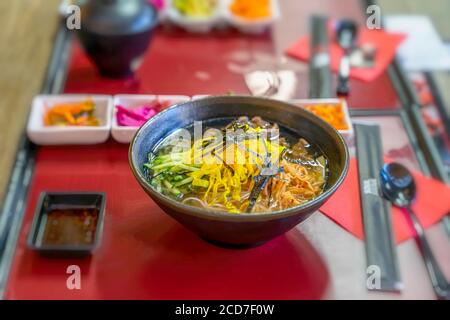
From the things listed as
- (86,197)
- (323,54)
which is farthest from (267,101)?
(323,54)

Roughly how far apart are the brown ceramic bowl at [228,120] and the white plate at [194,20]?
2.75 ft

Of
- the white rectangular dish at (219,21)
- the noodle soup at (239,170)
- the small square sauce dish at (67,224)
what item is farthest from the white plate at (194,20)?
the small square sauce dish at (67,224)

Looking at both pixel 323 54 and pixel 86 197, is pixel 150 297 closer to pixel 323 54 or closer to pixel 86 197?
pixel 86 197

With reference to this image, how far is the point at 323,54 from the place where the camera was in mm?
2027

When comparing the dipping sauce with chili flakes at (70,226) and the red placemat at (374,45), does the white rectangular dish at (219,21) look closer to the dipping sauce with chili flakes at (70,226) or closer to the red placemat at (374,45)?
the red placemat at (374,45)

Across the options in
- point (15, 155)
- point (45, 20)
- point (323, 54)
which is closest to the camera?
point (15, 155)

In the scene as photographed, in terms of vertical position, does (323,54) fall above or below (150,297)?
above

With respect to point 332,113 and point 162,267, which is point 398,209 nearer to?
point 332,113

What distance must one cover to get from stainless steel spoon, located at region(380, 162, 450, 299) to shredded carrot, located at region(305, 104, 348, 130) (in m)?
0.20

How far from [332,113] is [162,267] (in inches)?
29.4

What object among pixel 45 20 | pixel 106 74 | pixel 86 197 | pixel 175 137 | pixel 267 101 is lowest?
pixel 86 197

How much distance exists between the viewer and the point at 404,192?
4.72 ft

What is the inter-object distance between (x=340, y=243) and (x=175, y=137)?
0.48m

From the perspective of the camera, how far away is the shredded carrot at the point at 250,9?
7.12 ft
